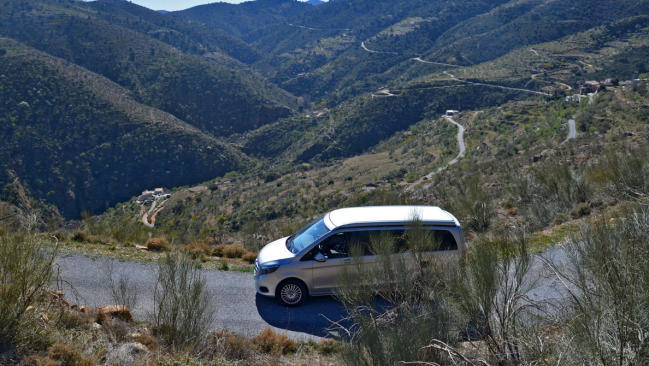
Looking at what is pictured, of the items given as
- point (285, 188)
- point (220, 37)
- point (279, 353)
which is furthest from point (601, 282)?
point (220, 37)

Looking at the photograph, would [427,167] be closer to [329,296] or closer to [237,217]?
[237,217]

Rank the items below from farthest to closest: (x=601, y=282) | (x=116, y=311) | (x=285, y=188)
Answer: (x=285, y=188) → (x=116, y=311) → (x=601, y=282)

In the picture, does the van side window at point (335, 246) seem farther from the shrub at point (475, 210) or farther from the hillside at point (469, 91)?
the hillside at point (469, 91)

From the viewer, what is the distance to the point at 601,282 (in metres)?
3.76

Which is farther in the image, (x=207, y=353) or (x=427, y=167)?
(x=427, y=167)

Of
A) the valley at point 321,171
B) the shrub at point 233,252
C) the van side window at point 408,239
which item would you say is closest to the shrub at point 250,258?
the shrub at point 233,252

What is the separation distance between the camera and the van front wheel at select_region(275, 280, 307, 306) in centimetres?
723

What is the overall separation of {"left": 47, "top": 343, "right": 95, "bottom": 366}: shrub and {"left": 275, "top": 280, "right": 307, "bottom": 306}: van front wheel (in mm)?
3231

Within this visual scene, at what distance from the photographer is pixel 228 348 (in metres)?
5.52

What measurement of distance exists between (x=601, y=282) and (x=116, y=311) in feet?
19.6

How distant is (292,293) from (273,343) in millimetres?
1430

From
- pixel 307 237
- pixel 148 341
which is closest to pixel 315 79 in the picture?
pixel 307 237

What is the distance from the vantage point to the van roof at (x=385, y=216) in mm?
7211

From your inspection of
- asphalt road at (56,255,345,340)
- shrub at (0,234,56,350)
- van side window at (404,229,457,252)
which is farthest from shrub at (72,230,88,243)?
van side window at (404,229,457,252)
